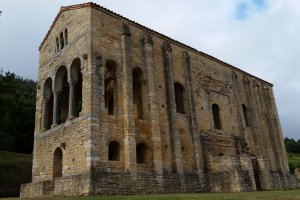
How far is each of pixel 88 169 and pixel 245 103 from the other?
17190 mm

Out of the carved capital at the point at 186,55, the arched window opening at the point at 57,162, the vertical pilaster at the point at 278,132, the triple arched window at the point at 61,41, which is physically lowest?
the arched window opening at the point at 57,162

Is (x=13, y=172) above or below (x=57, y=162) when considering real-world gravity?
above

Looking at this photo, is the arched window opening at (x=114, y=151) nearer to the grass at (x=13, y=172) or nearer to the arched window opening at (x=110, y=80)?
the arched window opening at (x=110, y=80)

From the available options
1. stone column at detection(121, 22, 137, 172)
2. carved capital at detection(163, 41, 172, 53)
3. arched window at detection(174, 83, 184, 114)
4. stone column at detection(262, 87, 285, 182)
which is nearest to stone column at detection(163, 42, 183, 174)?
carved capital at detection(163, 41, 172, 53)

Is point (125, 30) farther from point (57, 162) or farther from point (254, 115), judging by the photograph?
point (254, 115)

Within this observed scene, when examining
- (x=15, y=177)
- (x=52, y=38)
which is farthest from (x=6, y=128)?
(x=52, y=38)

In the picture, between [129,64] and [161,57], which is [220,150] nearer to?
[161,57]

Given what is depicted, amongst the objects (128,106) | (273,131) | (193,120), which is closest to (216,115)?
(193,120)

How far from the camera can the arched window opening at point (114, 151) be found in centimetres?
1734

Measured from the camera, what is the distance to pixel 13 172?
26.1 meters

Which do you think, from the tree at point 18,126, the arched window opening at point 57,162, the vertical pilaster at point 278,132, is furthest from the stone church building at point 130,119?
the tree at point 18,126

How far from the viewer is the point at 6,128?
36.1m

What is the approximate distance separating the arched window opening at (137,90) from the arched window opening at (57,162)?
506 cm

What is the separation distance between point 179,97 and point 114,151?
7.09 metres
